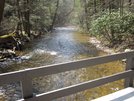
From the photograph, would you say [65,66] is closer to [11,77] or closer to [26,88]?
[26,88]

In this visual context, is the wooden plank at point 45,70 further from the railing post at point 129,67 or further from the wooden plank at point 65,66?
the railing post at point 129,67

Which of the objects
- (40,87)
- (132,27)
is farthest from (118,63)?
(40,87)

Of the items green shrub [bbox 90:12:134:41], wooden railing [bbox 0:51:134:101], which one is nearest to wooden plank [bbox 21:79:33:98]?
wooden railing [bbox 0:51:134:101]

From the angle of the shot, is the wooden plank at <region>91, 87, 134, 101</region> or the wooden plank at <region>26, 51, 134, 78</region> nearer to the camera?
the wooden plank at <region>26, 51, 134, 78</region>

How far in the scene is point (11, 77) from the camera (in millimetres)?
1812

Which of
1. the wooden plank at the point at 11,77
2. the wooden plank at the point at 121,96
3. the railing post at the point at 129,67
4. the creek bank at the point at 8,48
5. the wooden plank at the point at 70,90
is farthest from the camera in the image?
the creek bank at the point at 8,48

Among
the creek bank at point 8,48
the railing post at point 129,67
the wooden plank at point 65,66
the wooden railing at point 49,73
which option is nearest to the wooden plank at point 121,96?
the railing post at point 129,67

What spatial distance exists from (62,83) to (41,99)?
368cm

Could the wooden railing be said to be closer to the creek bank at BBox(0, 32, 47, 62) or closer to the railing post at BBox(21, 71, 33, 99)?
the railing post at BBox(21, 71, 33, 99)

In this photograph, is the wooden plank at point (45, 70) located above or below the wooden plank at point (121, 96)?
above

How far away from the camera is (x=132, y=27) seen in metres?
10.0

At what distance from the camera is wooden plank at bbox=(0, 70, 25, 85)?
1762 millimetres

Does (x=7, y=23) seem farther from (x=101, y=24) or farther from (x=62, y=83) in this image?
(x=62, y=83)

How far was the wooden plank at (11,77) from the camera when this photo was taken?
1.76m
